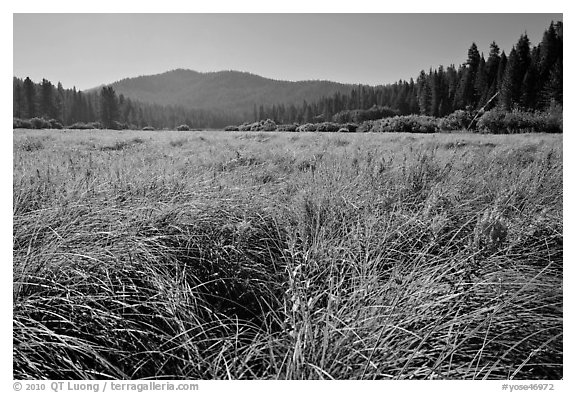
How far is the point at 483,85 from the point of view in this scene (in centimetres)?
253

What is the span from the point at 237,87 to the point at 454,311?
2366 mm

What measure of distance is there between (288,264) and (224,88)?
1853mm

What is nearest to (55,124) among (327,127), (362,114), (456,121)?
(327,127)

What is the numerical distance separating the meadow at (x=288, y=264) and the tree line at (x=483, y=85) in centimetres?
31

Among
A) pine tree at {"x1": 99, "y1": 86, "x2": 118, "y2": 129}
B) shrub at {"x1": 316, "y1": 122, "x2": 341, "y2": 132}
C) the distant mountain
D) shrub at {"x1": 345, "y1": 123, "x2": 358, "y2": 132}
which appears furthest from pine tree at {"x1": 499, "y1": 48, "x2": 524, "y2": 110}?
pine tree at {"x1": 99, "y1": 86, "x2": 118, "y2": 129}

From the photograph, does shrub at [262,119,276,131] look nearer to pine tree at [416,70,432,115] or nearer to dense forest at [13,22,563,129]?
dense forest at [13,22,563,129]

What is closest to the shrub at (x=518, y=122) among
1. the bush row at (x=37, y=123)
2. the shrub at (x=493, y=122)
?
the shrub at (x=493, y=122)

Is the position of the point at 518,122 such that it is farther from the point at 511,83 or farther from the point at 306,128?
the point at 306,128

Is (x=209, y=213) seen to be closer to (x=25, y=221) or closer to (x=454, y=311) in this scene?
(x=25, y=221)

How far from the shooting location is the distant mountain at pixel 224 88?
9.14ft

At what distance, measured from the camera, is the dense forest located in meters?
2.30

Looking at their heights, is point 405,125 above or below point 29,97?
below

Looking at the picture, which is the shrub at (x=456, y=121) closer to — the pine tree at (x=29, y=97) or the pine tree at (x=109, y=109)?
the pine tree at (x=109, y=109)
